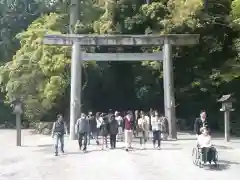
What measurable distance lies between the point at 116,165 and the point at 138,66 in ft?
55.2

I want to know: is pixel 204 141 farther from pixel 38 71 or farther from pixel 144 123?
pixel 38 71

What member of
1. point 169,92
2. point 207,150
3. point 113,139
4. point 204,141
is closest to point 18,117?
point 113,139

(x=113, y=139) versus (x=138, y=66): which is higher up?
(x=138, y=66)

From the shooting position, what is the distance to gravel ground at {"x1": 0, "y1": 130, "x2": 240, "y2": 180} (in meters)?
13.7

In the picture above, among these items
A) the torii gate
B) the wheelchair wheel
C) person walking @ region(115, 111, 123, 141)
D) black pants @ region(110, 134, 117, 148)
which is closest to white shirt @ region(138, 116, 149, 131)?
black pants @ region(110, 134, 117, 148)

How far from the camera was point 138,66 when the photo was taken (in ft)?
103

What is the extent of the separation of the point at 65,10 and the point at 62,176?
1007 inches

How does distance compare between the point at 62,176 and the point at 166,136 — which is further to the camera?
the point at 166,136

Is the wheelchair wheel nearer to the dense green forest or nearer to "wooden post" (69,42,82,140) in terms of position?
"wooden post" (69,42,82,140)

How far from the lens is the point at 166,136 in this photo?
23.5 metres

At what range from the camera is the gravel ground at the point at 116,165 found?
44.9 ft

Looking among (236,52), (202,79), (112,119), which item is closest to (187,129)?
(202,79)

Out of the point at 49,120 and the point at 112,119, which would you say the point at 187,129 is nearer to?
the point at 49,120

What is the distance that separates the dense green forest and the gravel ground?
32.1ft
